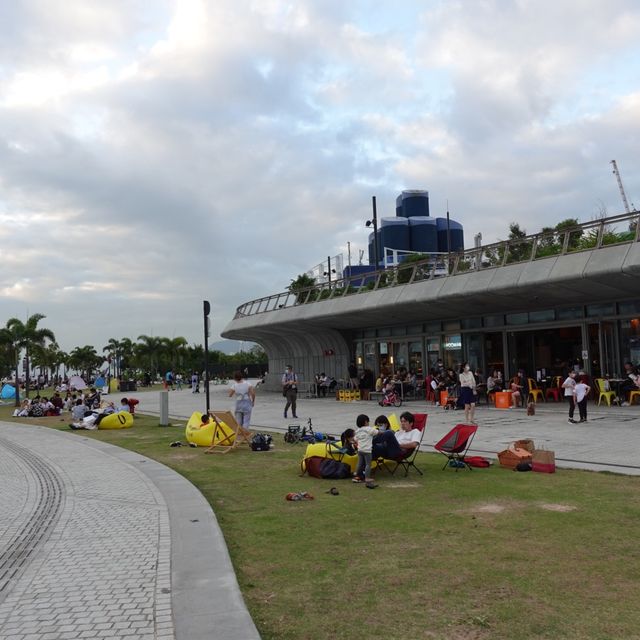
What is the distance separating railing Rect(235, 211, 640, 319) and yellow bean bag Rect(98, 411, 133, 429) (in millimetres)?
11443

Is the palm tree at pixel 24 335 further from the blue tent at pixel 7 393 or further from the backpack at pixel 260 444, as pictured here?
the backpack at pixel 260 444

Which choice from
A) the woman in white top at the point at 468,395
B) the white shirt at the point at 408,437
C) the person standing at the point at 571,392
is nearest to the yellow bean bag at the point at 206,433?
the white shirt at the point at 408,437

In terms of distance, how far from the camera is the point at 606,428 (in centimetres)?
A: 1378

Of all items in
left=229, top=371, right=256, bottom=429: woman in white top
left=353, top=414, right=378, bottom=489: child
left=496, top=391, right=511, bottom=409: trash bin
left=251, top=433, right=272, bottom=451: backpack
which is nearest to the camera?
left=353, top=414, right=378, bottom=489: child

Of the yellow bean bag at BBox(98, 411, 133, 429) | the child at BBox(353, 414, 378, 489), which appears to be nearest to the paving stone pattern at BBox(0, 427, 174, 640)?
the child at BBox(353, 414, 378, 489)

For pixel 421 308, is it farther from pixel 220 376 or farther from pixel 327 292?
pixel 220 376

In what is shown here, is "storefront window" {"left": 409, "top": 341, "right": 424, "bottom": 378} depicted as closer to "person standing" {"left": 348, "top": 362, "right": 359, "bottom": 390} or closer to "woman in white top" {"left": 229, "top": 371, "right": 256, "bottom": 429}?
"person standing" {"left": 348, "top": 362, "right": 359, "bottom": 390}

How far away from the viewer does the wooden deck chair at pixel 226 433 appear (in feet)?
42.8

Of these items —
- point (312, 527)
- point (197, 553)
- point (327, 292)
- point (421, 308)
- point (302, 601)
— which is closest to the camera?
point (302, 601)

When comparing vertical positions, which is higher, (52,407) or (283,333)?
(283,333)

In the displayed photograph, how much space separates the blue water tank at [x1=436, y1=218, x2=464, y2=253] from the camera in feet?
333

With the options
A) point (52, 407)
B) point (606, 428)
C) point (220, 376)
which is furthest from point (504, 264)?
point (220, 376)

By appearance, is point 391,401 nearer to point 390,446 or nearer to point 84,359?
point 390,446

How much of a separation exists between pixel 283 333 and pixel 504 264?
1779cm
